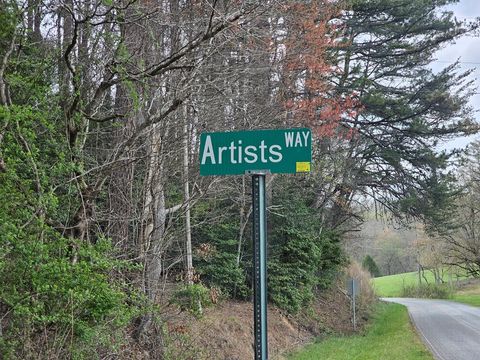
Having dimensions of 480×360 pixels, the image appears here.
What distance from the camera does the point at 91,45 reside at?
23.6 feet

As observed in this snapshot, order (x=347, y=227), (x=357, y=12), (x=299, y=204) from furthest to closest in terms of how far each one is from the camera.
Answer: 1. (x=347, y=227)
2. (x=357, y=12)
3. (x=299, y=204)

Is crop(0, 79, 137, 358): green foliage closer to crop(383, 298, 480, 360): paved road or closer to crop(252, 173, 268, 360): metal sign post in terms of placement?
crop(252, 173, 268, 360): metal sign post

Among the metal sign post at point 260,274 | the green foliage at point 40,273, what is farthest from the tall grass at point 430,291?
the metal sign post at point 260,274

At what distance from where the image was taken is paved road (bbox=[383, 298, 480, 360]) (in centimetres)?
1511

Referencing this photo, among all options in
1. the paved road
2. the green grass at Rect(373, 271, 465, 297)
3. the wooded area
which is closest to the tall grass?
the green grass at Rect(373, 271, 465, 297)

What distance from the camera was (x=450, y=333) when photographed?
19.9 metres

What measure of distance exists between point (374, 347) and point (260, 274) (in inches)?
558

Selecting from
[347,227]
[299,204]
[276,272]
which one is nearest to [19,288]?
[276,272]

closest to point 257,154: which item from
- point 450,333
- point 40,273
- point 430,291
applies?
point 40,273

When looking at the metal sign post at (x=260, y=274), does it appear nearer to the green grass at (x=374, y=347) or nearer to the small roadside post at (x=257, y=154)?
the small roadside post at (x=257, y=154)

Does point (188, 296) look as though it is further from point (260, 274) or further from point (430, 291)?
point (430, 291)

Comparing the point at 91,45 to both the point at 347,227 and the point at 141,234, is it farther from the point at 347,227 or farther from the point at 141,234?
the point at 347,227

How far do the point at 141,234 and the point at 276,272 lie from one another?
933 cm

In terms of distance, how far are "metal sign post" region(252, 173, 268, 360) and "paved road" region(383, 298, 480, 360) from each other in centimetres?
1254
